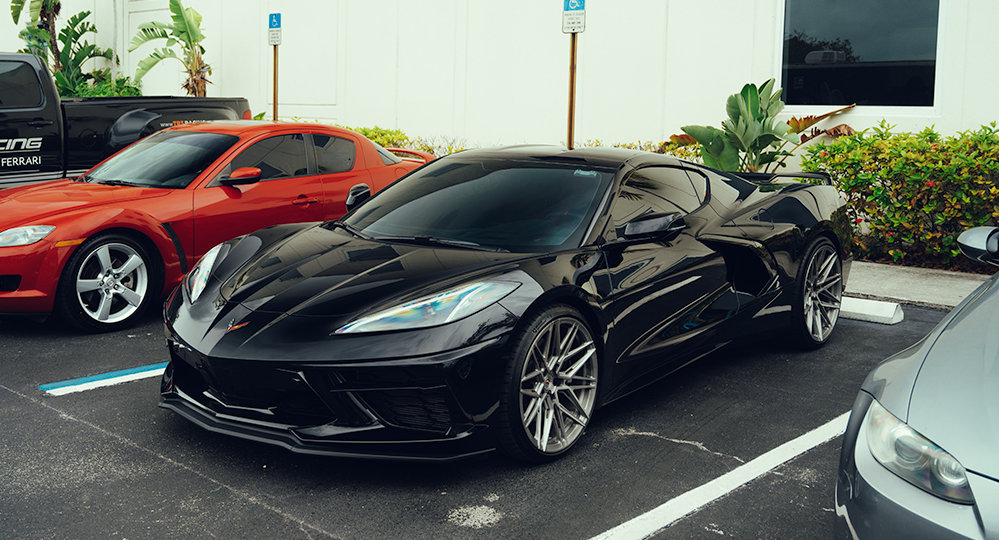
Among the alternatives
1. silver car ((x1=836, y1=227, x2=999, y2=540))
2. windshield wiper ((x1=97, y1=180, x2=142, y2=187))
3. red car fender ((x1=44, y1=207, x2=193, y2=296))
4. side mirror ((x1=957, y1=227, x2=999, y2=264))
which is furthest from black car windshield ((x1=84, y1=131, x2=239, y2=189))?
silver car ((x1=836, y1=227, x2=999, y2=540))

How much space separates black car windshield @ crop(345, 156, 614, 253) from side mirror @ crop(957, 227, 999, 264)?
1645 millimetres

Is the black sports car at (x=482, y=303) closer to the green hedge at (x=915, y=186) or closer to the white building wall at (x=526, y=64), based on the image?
the green hedge at (x=915, y=186)

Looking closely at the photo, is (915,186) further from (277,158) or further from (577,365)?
(577,365)

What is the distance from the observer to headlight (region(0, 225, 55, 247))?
599 cm

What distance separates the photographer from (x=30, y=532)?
11.0ft

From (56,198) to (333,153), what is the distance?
2.20m

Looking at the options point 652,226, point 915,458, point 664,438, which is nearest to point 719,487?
point 664,438

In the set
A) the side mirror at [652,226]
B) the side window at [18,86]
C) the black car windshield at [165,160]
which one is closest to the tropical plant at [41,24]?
the side window at [18,86]

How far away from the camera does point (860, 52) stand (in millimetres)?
10383

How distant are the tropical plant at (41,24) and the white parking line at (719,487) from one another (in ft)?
67.0

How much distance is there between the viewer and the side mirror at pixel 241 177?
269 inches

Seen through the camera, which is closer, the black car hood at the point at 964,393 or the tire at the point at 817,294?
the black car hood at the point at 964,393

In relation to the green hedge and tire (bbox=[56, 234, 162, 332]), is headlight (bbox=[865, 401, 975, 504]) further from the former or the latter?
the green hedge

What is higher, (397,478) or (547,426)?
(547,426)
